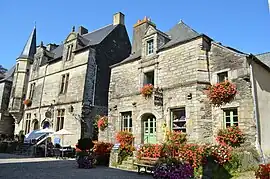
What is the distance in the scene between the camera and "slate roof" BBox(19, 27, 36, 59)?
22.6 meters

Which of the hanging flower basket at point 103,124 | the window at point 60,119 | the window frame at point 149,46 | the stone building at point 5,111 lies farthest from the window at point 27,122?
the window frame at point 149,46

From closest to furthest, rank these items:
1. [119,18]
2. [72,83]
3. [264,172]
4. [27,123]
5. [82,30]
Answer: [264,172], [72,83], [119,18], [27,123], [82,30]

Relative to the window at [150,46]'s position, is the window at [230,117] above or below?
below

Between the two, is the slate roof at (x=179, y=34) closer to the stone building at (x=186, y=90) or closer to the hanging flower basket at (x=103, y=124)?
the stone building at (x=186, y=90)

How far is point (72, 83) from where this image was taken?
54.7ft

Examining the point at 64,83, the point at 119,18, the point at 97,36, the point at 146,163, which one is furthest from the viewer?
the point at 119,18

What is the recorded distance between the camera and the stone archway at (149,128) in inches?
461

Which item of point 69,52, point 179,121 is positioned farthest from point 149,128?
point 69,52

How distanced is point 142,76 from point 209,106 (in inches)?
161

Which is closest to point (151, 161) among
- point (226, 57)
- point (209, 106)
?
point (209, 106)

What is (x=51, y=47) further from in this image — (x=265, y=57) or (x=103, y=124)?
(x=265, y=57)

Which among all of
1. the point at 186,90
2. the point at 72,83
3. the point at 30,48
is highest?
the point at 30,48

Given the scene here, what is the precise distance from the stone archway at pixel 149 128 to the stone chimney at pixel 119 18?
9618 millimetres

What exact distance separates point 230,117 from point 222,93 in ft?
3.36
